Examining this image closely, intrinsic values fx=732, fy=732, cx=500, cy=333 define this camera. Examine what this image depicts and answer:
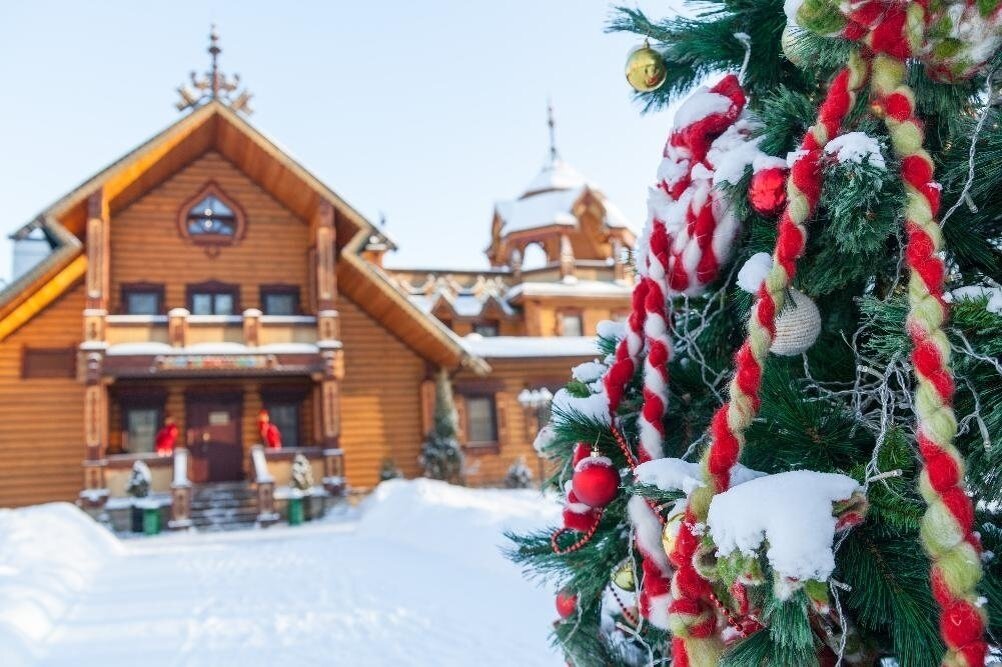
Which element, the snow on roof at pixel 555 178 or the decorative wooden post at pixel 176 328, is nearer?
the decorative wooden post at pixel 176 328

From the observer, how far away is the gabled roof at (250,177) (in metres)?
14.5

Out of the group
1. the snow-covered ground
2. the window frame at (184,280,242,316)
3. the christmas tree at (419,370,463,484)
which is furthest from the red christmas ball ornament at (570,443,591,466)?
the window frame at (184,280,242,316)

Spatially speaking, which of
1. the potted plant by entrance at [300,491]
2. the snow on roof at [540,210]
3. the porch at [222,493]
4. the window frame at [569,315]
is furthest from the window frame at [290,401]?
the snow on roof at [540,210]

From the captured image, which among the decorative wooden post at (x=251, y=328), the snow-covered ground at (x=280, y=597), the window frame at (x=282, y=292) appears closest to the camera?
the snow-covered ground at (x=280, y=597)

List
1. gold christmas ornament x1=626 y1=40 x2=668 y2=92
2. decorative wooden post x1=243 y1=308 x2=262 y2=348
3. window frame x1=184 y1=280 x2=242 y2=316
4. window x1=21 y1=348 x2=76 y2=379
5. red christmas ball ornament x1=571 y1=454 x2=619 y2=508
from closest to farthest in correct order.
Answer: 1. red christmas ball ornament x1=571 y1=454 x2=619 y2=508
2. gold christmas ornament x1=626 y1=40 x2=668 y2=92
3. window x1=21 y1=348 x2=76 y2=379
4. decorative wooden post x1=243 y1=308 x2=262 y2=348
5. window frame x1=184 y1=280 x2=242 y2=316

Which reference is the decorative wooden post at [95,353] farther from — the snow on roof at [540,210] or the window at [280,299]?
the snow on roof at [540,210]

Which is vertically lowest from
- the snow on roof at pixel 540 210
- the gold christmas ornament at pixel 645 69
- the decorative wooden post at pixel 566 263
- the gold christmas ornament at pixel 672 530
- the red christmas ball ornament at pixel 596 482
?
the gold christmas ornament at pixel 672 530

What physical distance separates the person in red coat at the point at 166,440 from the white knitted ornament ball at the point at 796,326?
15.9 metres

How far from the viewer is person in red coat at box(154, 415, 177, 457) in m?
15.3

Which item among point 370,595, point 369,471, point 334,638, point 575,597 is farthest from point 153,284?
point 575,597

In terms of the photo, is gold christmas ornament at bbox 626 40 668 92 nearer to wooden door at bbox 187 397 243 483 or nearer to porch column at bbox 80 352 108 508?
porch column at bbox 80 352 108 508

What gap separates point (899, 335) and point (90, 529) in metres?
12.6

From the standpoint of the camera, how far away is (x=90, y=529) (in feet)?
37.0

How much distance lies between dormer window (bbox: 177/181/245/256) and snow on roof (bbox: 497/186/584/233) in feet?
29.5
